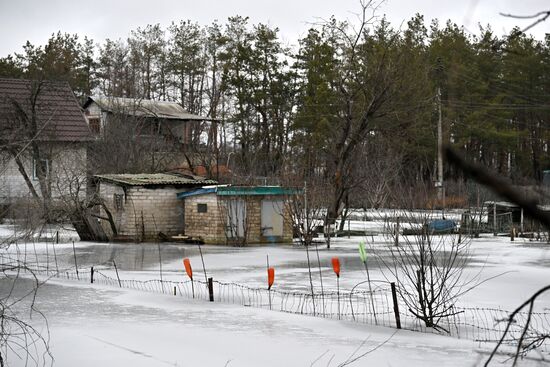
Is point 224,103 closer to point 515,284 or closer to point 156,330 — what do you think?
point 515,284

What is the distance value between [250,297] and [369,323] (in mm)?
3561

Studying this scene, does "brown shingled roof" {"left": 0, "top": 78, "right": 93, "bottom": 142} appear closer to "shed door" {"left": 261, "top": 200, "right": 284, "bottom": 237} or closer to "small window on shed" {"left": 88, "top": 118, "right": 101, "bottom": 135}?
"small window on shed" {"left": 88, "top": 118, "right": 101, "bottom": 135}

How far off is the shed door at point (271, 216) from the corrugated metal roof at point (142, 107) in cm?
1755

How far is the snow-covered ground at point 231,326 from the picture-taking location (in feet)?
33.9

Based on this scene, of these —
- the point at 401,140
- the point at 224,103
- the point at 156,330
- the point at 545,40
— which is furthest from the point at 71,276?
the point at 545,40

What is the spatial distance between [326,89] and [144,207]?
72.7ft

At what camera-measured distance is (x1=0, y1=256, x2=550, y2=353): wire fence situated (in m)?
12.5

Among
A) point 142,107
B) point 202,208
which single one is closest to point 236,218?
point 202,208

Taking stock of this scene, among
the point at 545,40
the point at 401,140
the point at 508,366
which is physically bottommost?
the point at 508,366

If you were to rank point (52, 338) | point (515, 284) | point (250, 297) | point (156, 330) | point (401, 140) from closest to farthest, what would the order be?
point (52, 338) → point (156, 330) → point (250, 297) → point (515, 284) → point (401, 140)

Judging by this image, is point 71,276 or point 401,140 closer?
point 71,276

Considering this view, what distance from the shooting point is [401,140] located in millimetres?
50250

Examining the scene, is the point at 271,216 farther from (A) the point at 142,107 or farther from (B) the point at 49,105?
(A) the point at 142,107

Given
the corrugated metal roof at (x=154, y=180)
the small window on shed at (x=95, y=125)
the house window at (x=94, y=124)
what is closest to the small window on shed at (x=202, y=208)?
the corrugated metal roof at (x=154, y=180)
